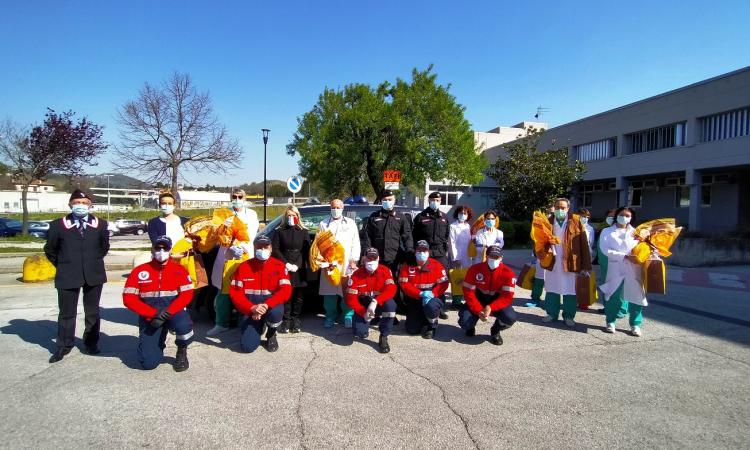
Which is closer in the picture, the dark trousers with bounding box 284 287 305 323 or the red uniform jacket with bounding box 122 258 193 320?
the red uniform jacket with bounding box 122 258 193 320

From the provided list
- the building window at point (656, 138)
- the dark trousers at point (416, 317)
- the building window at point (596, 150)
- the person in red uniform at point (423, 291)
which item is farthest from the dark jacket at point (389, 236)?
the building window at point (596, 150)

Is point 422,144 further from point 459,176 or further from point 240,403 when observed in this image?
point 240,403

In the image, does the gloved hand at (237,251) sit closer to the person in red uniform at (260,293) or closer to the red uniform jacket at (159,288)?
the person in red uniform at (260,293)

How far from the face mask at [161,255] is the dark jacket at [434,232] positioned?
3.51m

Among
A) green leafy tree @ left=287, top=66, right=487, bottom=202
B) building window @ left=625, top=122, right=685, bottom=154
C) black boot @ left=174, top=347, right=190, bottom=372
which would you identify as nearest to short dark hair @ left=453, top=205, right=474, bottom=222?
black boot @ left=174, top=347, right=190, bottom=372

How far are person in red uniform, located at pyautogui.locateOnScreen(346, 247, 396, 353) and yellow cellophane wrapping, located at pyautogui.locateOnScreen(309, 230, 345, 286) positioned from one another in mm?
279

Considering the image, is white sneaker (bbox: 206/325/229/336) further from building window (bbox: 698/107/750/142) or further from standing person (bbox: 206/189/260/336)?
building window (bbox: 698/107/750/142)

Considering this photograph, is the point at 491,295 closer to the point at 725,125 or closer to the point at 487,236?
the point at 487,236

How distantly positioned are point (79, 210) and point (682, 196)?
A: 2439cm

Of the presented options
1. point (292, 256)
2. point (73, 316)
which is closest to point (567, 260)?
point (292, 256)

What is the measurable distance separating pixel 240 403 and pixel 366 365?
143 centimetres

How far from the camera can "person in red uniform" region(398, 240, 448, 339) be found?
217 inches

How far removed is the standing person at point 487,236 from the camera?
22.0ft

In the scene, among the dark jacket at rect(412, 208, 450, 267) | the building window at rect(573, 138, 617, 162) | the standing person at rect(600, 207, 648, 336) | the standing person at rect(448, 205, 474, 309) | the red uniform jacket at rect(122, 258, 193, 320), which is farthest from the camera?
the building window at rect(573, 138, 617, 162)
